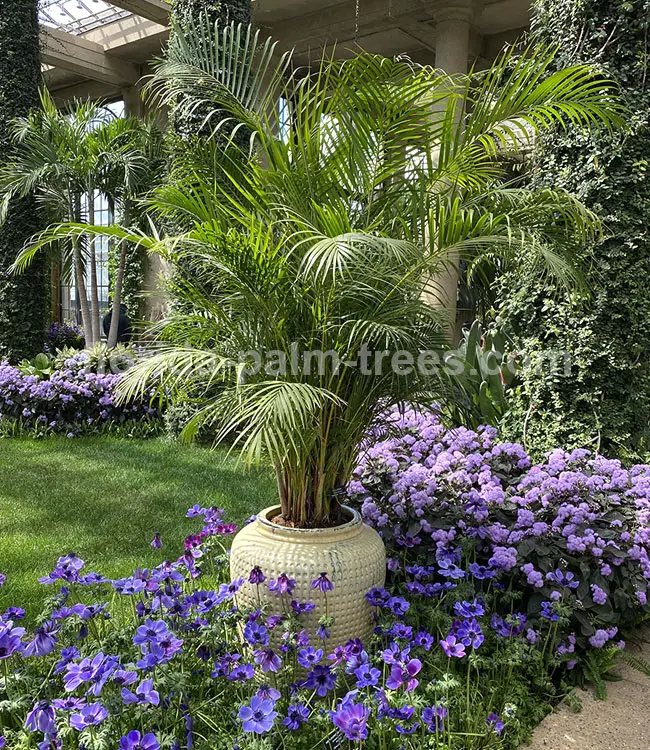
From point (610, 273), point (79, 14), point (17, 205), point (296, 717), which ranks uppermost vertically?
point (79, 14)

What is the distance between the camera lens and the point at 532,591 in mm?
2461

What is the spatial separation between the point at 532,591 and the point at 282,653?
3.50 ft

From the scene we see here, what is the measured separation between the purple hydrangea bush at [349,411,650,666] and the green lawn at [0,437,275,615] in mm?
752

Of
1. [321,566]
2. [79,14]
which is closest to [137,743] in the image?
[321,566]

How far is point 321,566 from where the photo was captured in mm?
2051

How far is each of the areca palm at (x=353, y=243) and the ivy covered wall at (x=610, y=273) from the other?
1.04m

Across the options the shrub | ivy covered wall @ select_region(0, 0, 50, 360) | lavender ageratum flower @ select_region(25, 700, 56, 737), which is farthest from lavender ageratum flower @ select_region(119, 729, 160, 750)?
the shrub

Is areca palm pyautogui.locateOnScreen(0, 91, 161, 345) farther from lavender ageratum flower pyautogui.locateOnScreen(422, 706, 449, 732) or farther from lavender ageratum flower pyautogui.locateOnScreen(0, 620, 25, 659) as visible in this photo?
lavender ageratum flower pyautogui.locateOnScreen(422, 706, 449, 732)

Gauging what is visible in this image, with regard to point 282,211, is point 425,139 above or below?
above

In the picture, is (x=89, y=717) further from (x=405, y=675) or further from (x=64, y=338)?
(x=64, y=338)

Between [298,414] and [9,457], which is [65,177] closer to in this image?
[9,457]

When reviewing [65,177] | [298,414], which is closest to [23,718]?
[298,414]

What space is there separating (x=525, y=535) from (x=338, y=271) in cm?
130

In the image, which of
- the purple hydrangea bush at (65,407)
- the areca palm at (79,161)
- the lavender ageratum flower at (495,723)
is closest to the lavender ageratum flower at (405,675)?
the lavender ageratum flower at (495,723)
